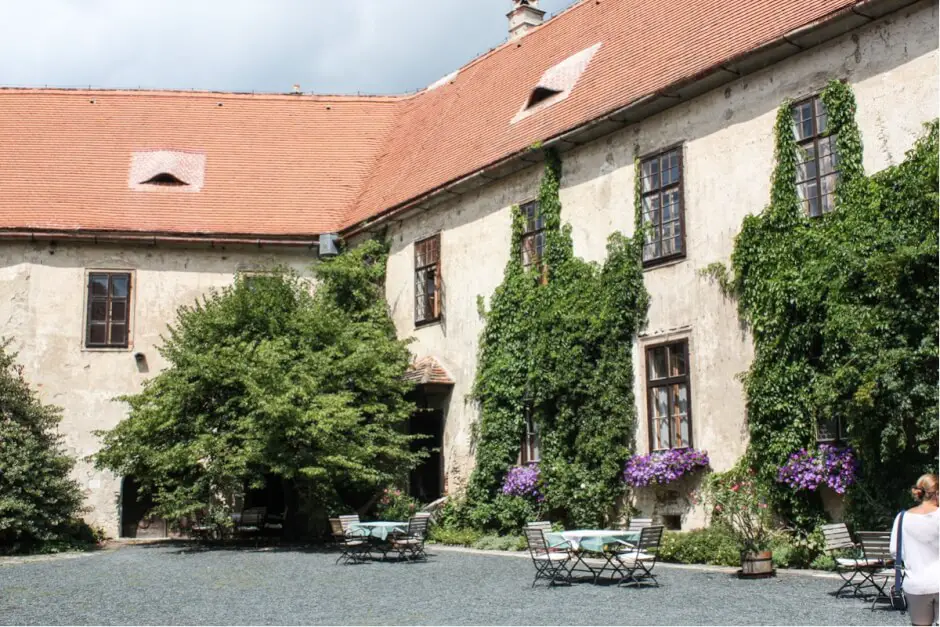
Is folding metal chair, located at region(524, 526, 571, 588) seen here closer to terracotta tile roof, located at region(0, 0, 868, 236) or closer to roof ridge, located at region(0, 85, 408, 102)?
terracotta tile roof, located at region(0, 0, 868, 236)

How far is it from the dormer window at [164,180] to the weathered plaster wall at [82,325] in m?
2.11

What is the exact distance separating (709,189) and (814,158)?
5.78 ft

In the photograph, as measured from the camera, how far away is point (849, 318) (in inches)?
513

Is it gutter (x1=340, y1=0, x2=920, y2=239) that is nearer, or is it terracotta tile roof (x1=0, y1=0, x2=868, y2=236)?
gutter (x1=340, y1=0, x2=920, y2=239)

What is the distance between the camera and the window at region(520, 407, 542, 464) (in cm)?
1892

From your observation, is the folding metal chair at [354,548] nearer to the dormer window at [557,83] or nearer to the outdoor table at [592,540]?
the outdoor table at [592,540]

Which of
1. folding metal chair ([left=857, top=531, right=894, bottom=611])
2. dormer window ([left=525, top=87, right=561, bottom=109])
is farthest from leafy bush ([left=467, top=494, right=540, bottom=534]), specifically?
folding metal chair ([left=857, top=531, right=894, bottom=611])

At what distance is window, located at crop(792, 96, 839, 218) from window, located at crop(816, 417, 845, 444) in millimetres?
2748

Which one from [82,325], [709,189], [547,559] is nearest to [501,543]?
[547,559]

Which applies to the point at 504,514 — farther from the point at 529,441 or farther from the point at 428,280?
the point at 428,280

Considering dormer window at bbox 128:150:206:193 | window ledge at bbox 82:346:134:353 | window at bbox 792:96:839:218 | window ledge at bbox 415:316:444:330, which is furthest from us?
dormer window at bbox 128:150:206:193

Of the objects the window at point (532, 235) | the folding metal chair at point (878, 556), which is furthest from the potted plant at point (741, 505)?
the window at point (532, 235)

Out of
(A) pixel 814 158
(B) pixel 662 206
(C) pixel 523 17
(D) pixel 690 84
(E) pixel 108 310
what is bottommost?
(E) pixel 108 310

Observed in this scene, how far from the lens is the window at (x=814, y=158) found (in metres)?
14.4
